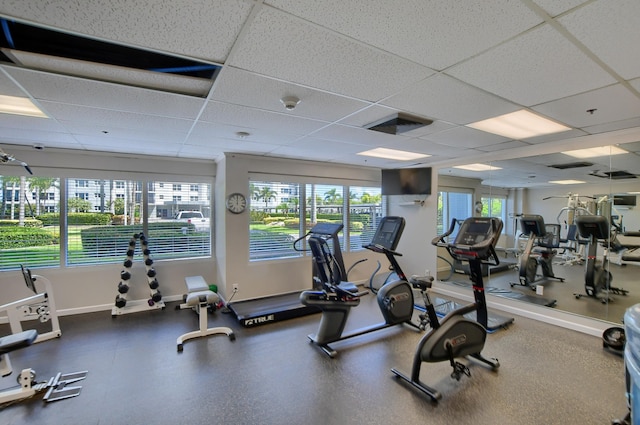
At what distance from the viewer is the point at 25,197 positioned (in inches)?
161

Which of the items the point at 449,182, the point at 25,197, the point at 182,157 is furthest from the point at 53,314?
the point at 449,182

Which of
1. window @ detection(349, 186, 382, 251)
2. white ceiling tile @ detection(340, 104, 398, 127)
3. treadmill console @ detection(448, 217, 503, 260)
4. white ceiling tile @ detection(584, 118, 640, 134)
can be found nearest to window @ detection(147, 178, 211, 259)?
window @ detection(349, 186, 382, 251)

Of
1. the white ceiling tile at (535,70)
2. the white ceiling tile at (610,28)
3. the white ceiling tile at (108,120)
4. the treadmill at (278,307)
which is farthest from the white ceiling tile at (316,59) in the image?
the treadmill at (278,307)

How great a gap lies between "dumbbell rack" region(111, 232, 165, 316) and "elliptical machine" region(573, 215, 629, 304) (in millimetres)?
6167

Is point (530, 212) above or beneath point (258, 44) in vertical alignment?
beneath

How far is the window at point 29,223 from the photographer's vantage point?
158 inches

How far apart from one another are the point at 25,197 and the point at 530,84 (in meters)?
6.13

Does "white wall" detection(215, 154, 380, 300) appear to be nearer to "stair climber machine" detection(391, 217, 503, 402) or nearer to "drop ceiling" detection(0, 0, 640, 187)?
"drop ceiling" detection(0, 0, 640, 187)

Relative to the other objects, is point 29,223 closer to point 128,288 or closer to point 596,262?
point 128,288

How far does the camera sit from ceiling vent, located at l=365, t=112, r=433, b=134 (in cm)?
278

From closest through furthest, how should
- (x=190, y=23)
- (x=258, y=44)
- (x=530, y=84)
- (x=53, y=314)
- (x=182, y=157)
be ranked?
(x=190, y=23)
(x=258, y=44)
(x=530, y=84)
(x=53, y=314)
(x=182, y=157)

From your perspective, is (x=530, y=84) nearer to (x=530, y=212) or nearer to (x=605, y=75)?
(x=605, y=75)

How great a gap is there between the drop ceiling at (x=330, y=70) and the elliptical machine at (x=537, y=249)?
3.93 feet

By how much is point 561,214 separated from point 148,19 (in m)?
5.32
